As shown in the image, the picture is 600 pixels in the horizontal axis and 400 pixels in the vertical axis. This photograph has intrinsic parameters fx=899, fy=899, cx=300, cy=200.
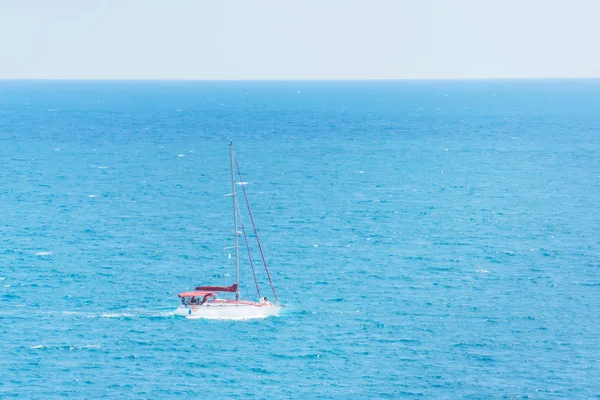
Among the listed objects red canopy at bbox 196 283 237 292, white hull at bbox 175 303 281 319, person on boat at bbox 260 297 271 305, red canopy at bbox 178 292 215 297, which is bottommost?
white hull at bbox 175 303 281 319

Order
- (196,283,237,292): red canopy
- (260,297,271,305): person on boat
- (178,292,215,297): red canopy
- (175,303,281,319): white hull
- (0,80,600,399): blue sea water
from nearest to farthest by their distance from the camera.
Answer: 1. (0,80,600,399): blue sea water
2. (175,303,281,319): white hull
3. (178,292,215,297): red canopy
4. (260,297,271,305): person on boat
5. (196,283,237,292): red canopy

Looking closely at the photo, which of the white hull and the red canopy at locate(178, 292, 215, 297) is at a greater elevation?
the red canopy at locate(178, 292, 215, 297)

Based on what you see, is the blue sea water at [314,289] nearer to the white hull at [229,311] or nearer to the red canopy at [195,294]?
the white hull at [229,311]

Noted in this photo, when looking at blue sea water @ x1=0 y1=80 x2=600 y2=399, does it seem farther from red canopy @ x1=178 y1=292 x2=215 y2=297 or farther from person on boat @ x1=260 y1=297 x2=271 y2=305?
red canopy @ x1=178 y1=292 x2=215 y2=297

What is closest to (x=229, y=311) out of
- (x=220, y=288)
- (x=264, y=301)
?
(x=220, y=288)

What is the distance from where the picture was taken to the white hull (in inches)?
3760

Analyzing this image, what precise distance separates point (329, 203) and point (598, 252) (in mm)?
49075

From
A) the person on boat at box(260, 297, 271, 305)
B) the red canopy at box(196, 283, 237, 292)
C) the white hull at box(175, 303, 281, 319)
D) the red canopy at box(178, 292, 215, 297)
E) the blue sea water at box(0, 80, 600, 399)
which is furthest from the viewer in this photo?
the red canopy at box(196, 283, 237, 292)

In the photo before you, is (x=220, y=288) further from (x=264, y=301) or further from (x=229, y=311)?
(x=264, y=301)

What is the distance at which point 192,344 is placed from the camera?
87.6m

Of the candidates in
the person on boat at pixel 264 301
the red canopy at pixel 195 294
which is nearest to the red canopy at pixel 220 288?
the red canopy at pixel 195 294

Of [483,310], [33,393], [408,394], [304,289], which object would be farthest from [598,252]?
[33,393]

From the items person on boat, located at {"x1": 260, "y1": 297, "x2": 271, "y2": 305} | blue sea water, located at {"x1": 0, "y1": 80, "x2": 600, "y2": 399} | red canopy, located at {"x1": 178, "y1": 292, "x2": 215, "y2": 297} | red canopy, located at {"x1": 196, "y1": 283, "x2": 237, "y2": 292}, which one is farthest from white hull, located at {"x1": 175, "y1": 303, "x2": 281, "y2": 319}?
red canopy, located at {"x1": 196, "y1": 283, "x2": 237, "y2": 292}

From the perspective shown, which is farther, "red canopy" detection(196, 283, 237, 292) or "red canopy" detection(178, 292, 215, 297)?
"red canopy" detection(196, 283, 237, 292)
